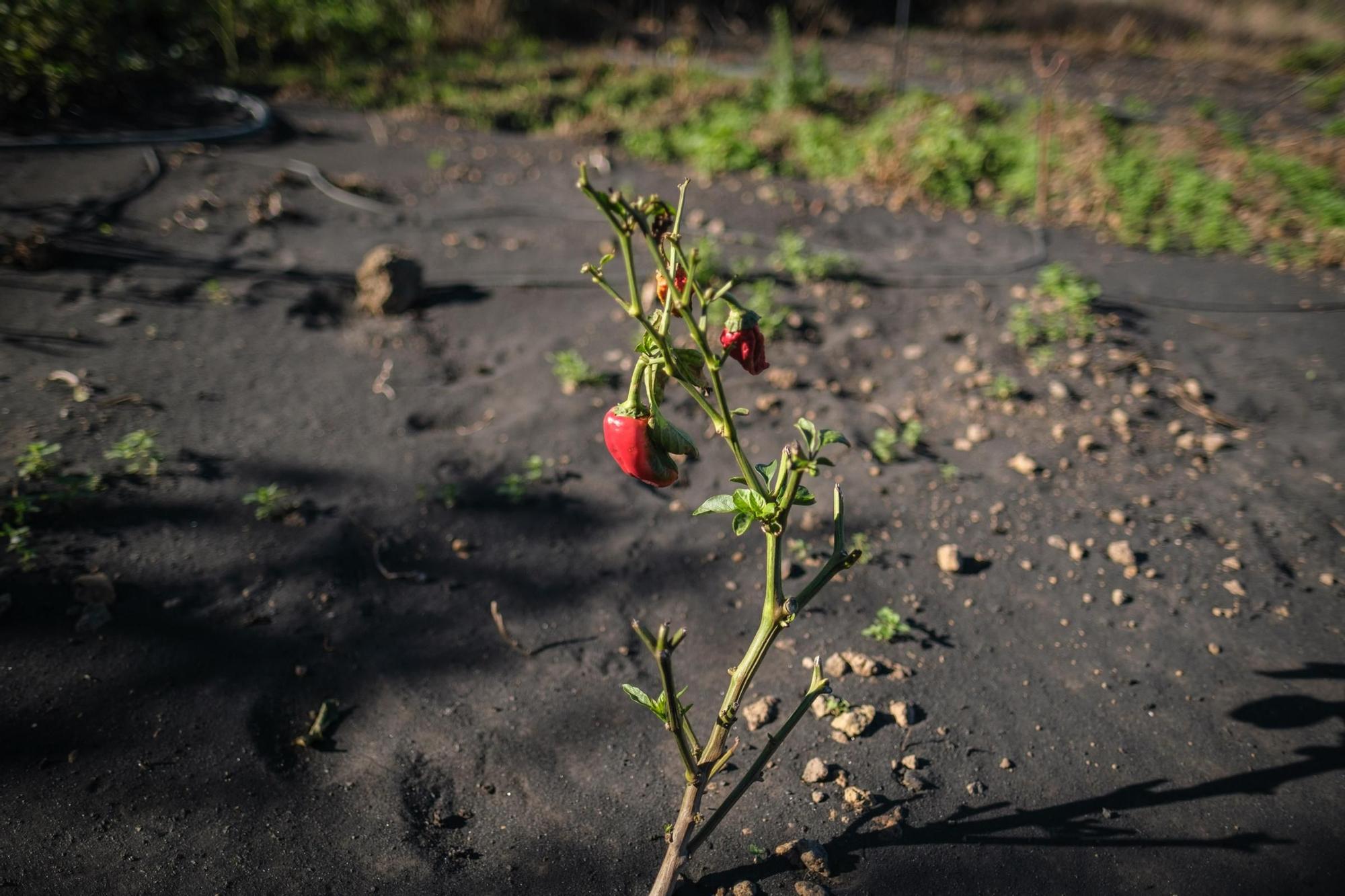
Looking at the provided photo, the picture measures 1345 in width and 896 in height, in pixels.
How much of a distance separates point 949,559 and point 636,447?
5.12 ft

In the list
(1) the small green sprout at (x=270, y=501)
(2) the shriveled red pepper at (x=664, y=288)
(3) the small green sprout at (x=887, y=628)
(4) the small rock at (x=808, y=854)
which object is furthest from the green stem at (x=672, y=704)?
(1) the small green sprout at (x=270, y=501)

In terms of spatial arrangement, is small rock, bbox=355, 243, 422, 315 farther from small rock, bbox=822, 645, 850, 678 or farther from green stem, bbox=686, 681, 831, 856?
green stem, bbox=686, 681, 831, 856

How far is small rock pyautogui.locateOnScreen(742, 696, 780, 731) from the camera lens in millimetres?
2125

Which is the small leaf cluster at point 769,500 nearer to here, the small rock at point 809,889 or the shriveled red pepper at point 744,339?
the shriveled red pepper at point 744,339

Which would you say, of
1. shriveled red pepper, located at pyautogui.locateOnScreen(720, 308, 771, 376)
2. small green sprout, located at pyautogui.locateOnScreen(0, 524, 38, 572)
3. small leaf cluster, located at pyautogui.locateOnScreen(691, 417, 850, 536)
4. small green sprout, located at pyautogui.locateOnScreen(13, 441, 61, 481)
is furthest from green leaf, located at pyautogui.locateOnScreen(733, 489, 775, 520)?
small green sprout, located at pyautogui.locateOnScreen(13, 441, 61, 481)

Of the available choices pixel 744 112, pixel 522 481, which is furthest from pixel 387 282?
pixel 744 112

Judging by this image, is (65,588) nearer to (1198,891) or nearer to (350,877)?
(350,877)

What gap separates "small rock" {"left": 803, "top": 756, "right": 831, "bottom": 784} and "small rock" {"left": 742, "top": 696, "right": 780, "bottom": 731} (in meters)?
0.17

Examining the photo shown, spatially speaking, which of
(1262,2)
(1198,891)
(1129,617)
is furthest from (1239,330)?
(1262,2)

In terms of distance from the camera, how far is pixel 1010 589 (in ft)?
8.21

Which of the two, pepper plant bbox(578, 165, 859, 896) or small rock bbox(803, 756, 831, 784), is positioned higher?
pepper plant bbox(578, 165, 859, 896)

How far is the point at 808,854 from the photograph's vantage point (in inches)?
71.3

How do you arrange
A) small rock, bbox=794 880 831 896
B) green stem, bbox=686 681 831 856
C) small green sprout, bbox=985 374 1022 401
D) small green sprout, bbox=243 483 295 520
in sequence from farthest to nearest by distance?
small green sprout, bbox=985 374 1022 401 < small green sprout, bbox=243 483 295 520 < small rock, bbox=794 880 831 896 < green stem, bbox=686 681 831 856

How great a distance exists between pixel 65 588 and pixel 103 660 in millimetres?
323
